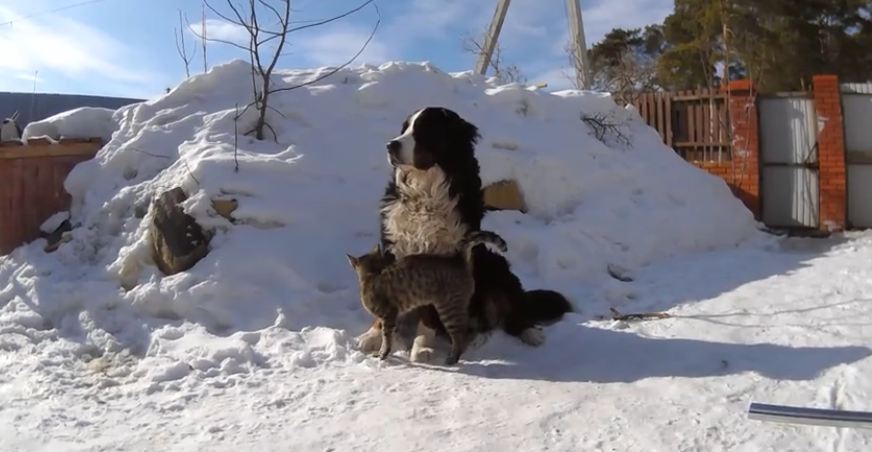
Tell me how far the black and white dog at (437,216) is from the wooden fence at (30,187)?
3898mm

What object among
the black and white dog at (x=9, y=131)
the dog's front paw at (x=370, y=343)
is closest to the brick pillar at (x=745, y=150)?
the dog's front paw at (x=370, y=343)

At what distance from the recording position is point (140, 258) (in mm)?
5816

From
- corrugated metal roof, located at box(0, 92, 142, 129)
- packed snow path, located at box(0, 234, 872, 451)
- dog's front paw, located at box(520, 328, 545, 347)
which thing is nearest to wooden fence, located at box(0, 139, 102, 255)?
packed snow path, located at box(0, 234, 872, 451)

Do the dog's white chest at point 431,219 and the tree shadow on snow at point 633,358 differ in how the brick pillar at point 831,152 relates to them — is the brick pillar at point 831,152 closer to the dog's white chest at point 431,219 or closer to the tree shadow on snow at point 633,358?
the tree shadow on snow at point 633,358

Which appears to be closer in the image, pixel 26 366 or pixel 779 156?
pixel 26 366

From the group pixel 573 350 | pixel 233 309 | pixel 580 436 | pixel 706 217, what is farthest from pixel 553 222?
pixel 580 436

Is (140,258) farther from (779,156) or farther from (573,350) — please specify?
(779,156)

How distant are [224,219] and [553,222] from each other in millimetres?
3306

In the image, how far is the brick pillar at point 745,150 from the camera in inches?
432

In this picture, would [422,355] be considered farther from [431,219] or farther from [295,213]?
[295,213]

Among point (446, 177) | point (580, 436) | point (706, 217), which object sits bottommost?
point (580, 436)

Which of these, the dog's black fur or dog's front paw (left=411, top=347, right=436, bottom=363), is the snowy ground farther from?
the dog's black fur

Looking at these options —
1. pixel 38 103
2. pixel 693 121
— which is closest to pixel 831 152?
pixel 693 121

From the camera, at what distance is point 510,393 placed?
382 centimetres
